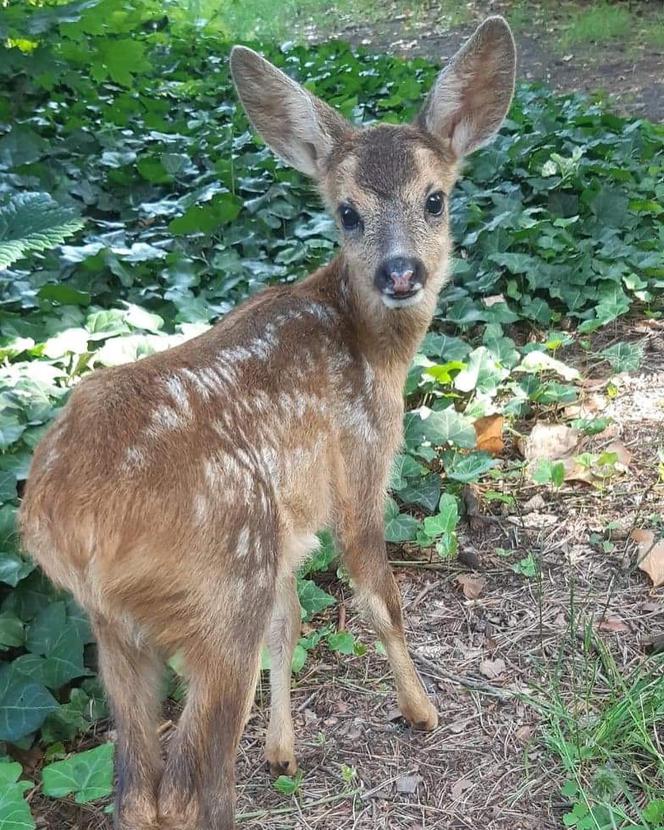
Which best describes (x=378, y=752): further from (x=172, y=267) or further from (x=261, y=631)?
(x=172, y=267)

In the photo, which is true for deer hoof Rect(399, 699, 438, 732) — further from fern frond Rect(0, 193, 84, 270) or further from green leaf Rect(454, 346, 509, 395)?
fern frond Rect(0, 193, 84, 270)

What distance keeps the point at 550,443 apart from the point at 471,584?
92cm

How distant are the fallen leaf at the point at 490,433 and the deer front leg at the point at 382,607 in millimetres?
1199

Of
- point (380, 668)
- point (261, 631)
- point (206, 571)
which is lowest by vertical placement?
point (380, 668)

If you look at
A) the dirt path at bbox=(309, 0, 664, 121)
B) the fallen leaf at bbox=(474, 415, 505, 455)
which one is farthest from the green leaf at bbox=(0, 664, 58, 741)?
the dirt path at bbox=(309, 0, 664, 121)

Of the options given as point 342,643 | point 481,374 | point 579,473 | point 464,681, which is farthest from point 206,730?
point 481,374

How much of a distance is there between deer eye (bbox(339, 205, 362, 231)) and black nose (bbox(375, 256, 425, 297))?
0.31 meters

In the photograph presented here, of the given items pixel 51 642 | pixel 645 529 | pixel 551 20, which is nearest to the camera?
pixel 51 642

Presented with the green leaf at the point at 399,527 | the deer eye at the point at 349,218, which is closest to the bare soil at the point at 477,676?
the green leaf at the point at 399,527

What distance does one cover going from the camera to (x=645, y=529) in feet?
11.9

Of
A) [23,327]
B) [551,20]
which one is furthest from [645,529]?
[551,20]

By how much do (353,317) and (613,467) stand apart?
1431 mm

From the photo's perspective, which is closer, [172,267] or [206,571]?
[206,571]

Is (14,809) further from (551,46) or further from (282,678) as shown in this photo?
(551,46)
